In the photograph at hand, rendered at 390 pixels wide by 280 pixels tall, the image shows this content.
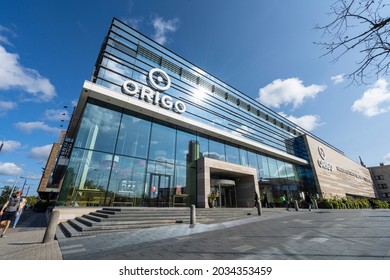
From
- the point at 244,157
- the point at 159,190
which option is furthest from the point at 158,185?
the point at 244,157

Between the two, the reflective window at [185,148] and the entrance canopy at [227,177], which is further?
the reflective window at [185,148]

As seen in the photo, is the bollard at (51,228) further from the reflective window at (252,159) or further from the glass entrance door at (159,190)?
the reflective window at (252,159)

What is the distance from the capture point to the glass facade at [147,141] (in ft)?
37.3

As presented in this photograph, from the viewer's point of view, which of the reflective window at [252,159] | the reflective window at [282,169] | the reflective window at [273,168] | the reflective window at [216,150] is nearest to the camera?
the reflective window at [216,150]

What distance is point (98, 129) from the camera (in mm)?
12398

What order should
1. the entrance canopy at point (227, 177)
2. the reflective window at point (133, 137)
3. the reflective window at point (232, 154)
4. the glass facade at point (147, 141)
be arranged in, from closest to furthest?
the glass facade at point (147, 141), the reflective window at point (133, 137), the entrance canopy at point (227, 177), the reflective window at point (232, 154)

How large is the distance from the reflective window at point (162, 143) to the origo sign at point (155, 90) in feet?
7.27

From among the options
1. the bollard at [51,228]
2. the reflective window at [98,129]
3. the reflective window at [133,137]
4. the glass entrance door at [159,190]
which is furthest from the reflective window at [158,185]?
the bollard at [51,228]

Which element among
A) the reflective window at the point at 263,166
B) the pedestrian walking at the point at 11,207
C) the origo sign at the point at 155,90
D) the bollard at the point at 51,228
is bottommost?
the bollard at the point at 51,228

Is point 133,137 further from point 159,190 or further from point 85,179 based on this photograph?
point 159,190

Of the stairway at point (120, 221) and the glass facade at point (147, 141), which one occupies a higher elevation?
the glass facade at point (147, 141)

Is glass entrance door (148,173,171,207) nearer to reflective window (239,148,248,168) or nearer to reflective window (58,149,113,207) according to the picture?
reflective window (58,149,113,207)
